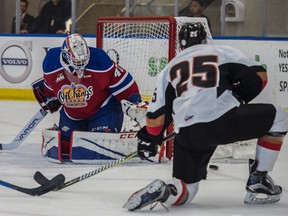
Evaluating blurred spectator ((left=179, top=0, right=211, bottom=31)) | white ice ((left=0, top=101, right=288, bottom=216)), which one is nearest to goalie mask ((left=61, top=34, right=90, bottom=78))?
white ice ((left=0, top=101, right=288, bottom=216))

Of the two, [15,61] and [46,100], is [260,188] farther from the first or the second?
[15,61]

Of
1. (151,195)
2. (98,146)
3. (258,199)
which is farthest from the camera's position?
(98,146)

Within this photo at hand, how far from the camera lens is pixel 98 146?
5.24 metres

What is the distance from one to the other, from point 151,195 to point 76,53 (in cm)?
150

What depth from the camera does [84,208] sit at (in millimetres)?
4016

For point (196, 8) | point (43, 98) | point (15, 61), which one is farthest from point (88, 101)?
point (15, 61)

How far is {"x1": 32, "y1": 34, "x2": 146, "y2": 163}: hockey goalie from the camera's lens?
205 inches

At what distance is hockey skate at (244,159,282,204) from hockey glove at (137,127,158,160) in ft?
1.45

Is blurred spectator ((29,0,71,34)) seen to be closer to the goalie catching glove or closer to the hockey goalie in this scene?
the goalie catching glove

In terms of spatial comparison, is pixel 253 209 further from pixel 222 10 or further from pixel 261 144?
pixel 222 10

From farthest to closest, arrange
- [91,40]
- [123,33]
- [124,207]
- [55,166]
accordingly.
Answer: [91,40] → [123,33] → [55,166] → [124,207]

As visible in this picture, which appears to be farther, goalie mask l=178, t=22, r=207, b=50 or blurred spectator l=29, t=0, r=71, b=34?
blurred spectator l=29, t=0, r=71, b=34

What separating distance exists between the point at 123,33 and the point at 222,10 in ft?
9.80

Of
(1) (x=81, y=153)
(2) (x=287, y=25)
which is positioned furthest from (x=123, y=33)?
(2) (x=287, y=25)
